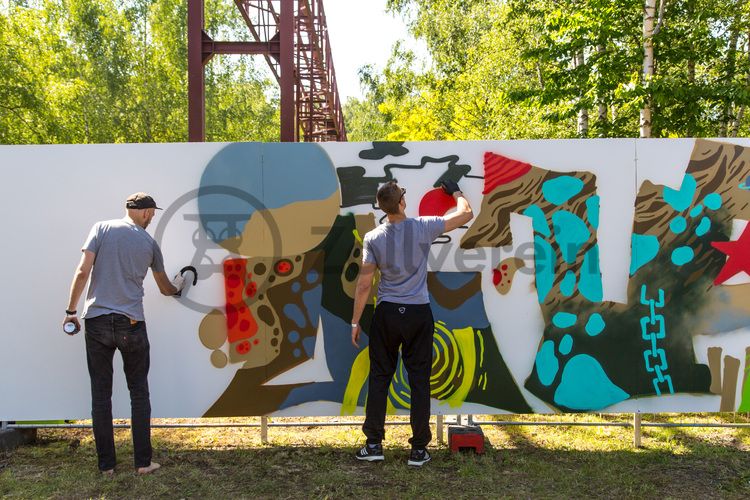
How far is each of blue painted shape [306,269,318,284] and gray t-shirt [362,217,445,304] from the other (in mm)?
521

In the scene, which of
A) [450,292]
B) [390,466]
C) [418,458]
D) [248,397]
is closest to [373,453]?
[390,466]

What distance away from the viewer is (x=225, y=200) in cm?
399

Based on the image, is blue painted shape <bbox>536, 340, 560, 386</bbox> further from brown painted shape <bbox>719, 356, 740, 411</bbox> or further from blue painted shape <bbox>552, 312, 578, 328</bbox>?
brown painted shape <bbox>719, 356, 740, 411</bbox>

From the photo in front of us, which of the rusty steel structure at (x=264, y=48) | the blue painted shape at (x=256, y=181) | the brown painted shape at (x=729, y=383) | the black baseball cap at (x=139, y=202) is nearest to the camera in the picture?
the black baseball cap at (x=139, y=202)

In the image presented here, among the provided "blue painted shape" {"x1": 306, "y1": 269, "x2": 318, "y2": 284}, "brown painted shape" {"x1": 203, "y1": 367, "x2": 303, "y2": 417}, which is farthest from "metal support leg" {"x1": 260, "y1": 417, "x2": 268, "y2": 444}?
"blue painted shape" {"x1": 306, "y1": 269, "x2": 318, "y2": 284}

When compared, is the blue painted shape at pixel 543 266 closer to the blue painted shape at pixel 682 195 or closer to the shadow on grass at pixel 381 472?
the blue painted shape at pixel 682 195

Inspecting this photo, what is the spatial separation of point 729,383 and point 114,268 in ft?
13.5

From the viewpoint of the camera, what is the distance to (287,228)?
4004 mm

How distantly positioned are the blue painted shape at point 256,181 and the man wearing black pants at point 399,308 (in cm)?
59

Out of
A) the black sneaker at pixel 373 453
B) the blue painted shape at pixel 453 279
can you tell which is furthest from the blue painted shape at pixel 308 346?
the blue painted shape at pixel 453 279

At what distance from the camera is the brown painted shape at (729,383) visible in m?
4.09

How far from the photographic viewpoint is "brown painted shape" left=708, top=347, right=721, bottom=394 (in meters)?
4.07

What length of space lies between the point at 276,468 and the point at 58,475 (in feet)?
4.29

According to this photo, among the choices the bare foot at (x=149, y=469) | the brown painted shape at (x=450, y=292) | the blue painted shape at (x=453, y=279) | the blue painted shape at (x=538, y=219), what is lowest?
the bare foot at (x=149, y=469)
